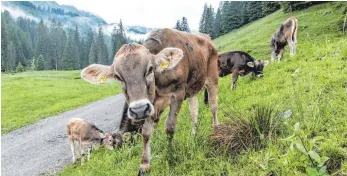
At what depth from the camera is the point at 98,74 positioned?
569cm

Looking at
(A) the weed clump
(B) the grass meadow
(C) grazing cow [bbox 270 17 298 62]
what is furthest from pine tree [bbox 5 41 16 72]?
(A) the weed clump

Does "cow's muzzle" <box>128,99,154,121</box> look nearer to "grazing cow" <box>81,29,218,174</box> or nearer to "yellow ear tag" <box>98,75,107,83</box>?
"grazing cow" <box>81,29,218,174</box>

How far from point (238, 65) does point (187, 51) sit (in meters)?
8.23

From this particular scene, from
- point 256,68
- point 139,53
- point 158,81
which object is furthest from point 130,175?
point 256,68

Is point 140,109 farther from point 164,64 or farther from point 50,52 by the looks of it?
point 50,52

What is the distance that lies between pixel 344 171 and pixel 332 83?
368 centimetres

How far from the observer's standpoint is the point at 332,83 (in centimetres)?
738

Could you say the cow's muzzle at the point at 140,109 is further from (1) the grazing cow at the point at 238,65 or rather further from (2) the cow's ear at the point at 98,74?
(1) the grazing cow at the point at 238,65

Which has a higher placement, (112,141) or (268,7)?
(268,7)

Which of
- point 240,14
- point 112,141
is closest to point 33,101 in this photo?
point 112,141

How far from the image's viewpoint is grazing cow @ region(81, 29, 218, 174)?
5.08 meters

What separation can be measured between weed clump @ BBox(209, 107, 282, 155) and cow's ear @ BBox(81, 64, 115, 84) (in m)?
1.97

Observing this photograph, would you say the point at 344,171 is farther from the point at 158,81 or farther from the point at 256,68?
the point at 256,68

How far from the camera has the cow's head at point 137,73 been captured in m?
4.87
